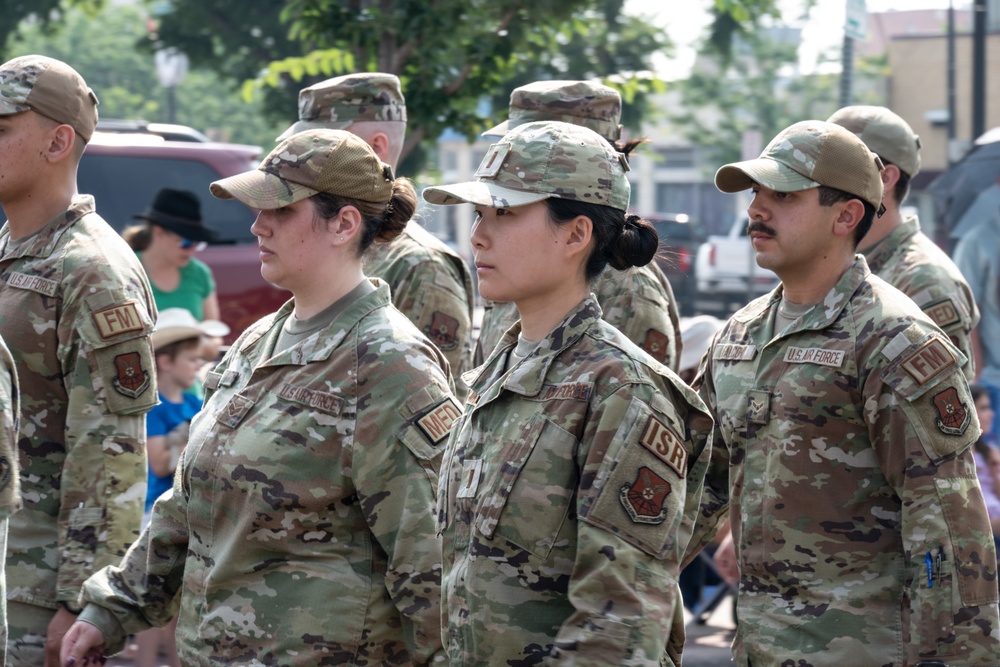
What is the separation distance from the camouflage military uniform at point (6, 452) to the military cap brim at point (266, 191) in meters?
0.62

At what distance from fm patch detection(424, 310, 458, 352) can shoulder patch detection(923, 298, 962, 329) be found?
5.34 feet

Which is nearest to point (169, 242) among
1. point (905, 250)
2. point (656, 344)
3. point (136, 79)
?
point (656, 344)

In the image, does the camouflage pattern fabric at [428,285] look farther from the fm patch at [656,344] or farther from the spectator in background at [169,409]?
the spectator in background at [169,409]

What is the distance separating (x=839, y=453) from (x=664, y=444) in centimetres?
101

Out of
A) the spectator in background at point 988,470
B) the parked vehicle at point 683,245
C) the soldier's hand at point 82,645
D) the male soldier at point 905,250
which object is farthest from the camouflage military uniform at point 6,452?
the parked vehicle at point 683,245

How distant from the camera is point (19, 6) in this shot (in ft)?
59.3

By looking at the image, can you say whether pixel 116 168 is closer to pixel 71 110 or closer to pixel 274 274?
pixel 71 110

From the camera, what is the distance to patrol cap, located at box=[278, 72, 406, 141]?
536 centimetres

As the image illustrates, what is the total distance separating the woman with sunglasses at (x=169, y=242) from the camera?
301 inches

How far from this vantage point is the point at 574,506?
9.25 feet

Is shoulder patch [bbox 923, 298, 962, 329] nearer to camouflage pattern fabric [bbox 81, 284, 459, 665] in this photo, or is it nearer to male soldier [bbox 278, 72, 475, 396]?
male soldier [bbox 278, 72, 475, 396]

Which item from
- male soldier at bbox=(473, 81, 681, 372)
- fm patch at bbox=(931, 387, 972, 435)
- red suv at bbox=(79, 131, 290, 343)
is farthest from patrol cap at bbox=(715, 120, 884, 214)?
red suv at bbox=(79, 131, 290, 343)

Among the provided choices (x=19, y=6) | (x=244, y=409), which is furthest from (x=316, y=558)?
(x=19, y=6)

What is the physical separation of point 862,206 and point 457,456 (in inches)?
58.4
